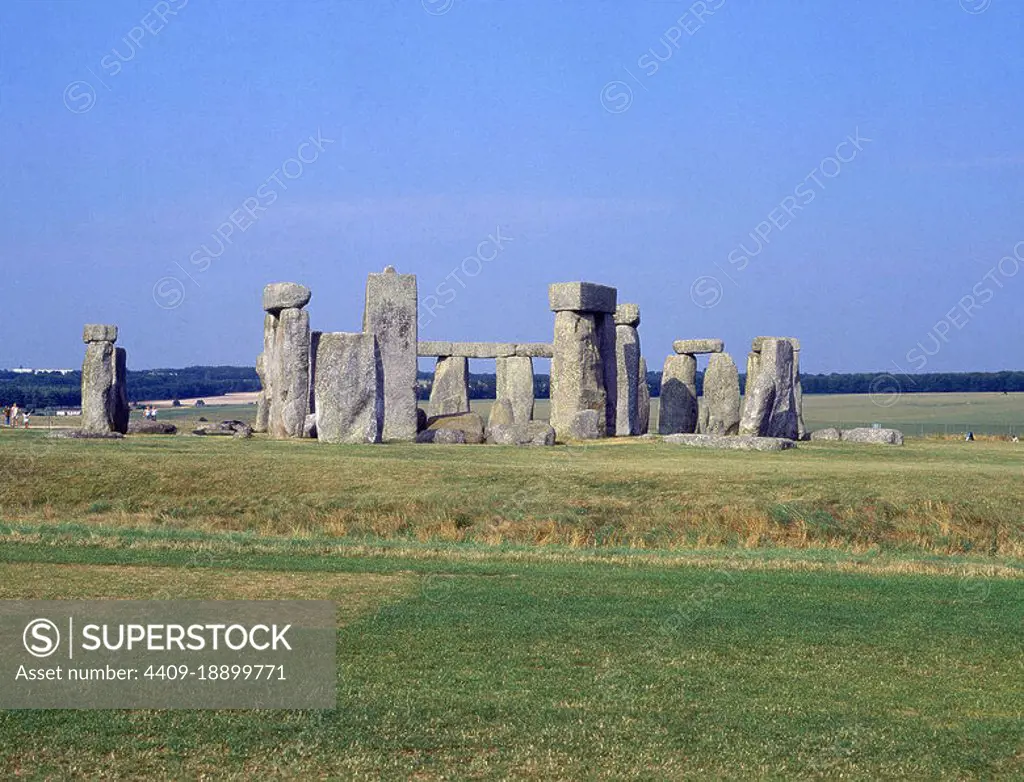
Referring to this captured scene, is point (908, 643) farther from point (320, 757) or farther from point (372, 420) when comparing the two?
point (372, 420)

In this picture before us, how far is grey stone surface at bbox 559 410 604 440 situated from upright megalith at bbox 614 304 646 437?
6.76 feet

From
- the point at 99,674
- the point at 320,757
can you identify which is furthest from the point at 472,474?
the point at 320,757

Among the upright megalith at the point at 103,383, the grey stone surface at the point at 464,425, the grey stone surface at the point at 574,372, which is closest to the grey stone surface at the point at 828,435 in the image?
the grey stone surface at the point at 574,372

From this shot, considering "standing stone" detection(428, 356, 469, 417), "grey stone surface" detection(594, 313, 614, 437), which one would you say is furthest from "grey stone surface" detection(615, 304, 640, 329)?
"standing stone" detection(428, 356, 469, 417)

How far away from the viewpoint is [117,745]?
856cm

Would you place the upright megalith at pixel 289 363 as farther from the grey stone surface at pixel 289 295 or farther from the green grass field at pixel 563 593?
the green grass field at pixel 563 593

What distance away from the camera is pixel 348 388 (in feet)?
90.5

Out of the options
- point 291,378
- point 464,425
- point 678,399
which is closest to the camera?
point 464,425

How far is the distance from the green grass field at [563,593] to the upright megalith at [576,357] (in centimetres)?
460

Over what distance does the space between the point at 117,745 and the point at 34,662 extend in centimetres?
213

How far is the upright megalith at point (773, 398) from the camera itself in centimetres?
3266


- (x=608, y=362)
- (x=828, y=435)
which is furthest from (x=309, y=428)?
(x=828, y=435)

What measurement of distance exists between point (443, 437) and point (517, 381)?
1429 cm

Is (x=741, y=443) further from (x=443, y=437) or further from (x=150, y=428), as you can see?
(x=150, y=428)
